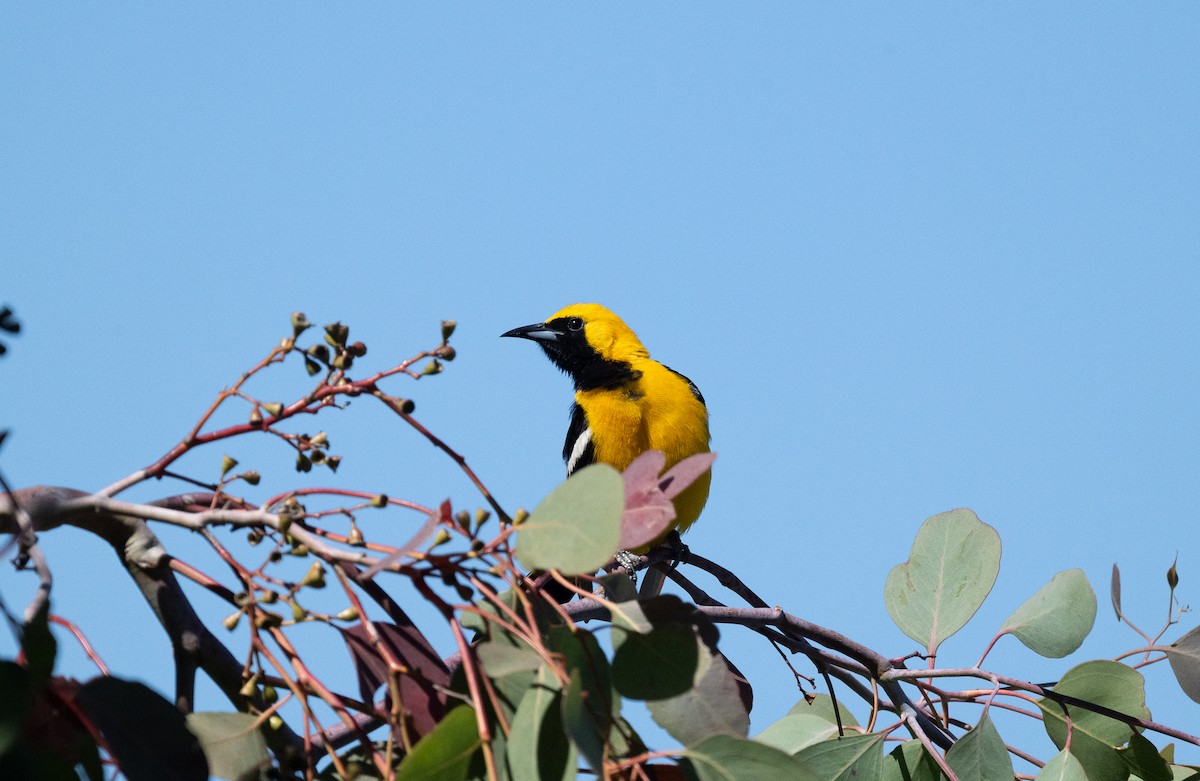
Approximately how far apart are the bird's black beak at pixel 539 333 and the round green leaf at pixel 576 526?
449cm

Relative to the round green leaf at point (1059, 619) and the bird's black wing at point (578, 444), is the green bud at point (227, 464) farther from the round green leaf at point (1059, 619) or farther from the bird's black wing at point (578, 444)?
the bird's black wing at point (578, 444)

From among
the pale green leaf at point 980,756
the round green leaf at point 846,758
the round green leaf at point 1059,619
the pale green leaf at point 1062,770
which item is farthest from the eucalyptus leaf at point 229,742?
the round green leaf at point 1059,619

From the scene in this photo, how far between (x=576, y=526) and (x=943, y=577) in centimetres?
127

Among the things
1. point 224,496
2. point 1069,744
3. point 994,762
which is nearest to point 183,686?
point 224,496

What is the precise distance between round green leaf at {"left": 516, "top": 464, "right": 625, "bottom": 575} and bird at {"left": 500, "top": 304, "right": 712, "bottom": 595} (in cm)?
289

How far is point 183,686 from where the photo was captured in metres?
1.27

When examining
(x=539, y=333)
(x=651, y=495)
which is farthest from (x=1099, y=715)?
(x=539, y=333)

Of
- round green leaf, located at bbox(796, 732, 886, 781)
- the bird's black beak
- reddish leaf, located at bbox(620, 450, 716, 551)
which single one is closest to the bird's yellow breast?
the bird's black beak

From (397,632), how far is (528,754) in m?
0.23

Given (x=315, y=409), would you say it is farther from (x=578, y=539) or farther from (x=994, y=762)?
(x=994, y=762)

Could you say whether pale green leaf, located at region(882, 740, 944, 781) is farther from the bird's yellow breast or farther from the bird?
the bird's yellow breast

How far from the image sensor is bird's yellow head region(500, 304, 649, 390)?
5.32m

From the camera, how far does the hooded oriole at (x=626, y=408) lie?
4457mm

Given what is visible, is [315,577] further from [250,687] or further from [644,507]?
[644,507]
